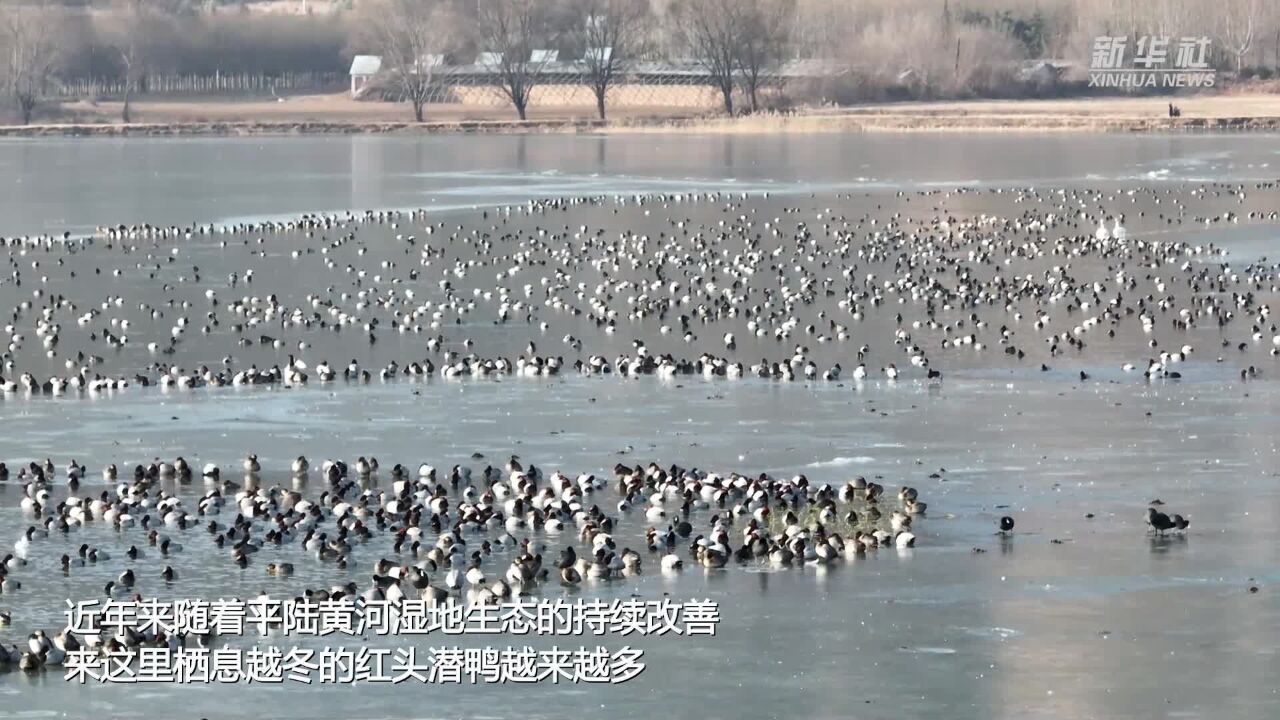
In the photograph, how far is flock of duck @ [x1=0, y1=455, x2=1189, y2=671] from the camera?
2052 centimetres

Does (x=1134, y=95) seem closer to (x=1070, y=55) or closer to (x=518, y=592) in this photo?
(x=1070, y=55)

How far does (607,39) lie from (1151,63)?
141 feet

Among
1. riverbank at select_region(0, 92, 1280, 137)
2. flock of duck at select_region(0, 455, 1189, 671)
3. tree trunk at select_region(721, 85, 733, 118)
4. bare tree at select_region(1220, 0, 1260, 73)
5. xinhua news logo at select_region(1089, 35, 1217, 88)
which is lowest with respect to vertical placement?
flock of duck at select_region(0, 455, 1189, 671)

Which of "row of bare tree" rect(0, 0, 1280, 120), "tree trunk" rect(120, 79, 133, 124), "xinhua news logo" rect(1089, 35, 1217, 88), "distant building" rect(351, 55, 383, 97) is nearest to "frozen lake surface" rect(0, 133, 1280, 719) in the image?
A: "row of bare tree" rect(0, 0, 1280, 120)

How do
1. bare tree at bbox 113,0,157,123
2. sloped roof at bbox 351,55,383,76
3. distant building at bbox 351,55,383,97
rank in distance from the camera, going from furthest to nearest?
sloped roof at bbox 351,55,383,76 < bare tree at bbox 113,0,157,123 < distant building at bbox 351,55,383,97

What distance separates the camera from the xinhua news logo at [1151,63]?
163 m

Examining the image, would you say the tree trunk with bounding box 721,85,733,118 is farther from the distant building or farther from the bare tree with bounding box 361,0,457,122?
the distant building

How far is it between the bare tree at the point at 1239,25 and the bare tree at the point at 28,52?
93.5m

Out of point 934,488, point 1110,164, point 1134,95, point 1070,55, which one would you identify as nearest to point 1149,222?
point 1110,164

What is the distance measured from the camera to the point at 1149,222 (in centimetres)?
6231

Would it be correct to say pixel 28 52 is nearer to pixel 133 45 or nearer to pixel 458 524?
pixel 133 45

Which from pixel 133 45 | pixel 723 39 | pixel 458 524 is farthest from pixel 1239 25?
pixel 458 524

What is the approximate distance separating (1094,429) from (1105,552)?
7.01 meters

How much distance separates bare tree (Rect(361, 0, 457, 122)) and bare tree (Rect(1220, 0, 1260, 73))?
63.1 meters
